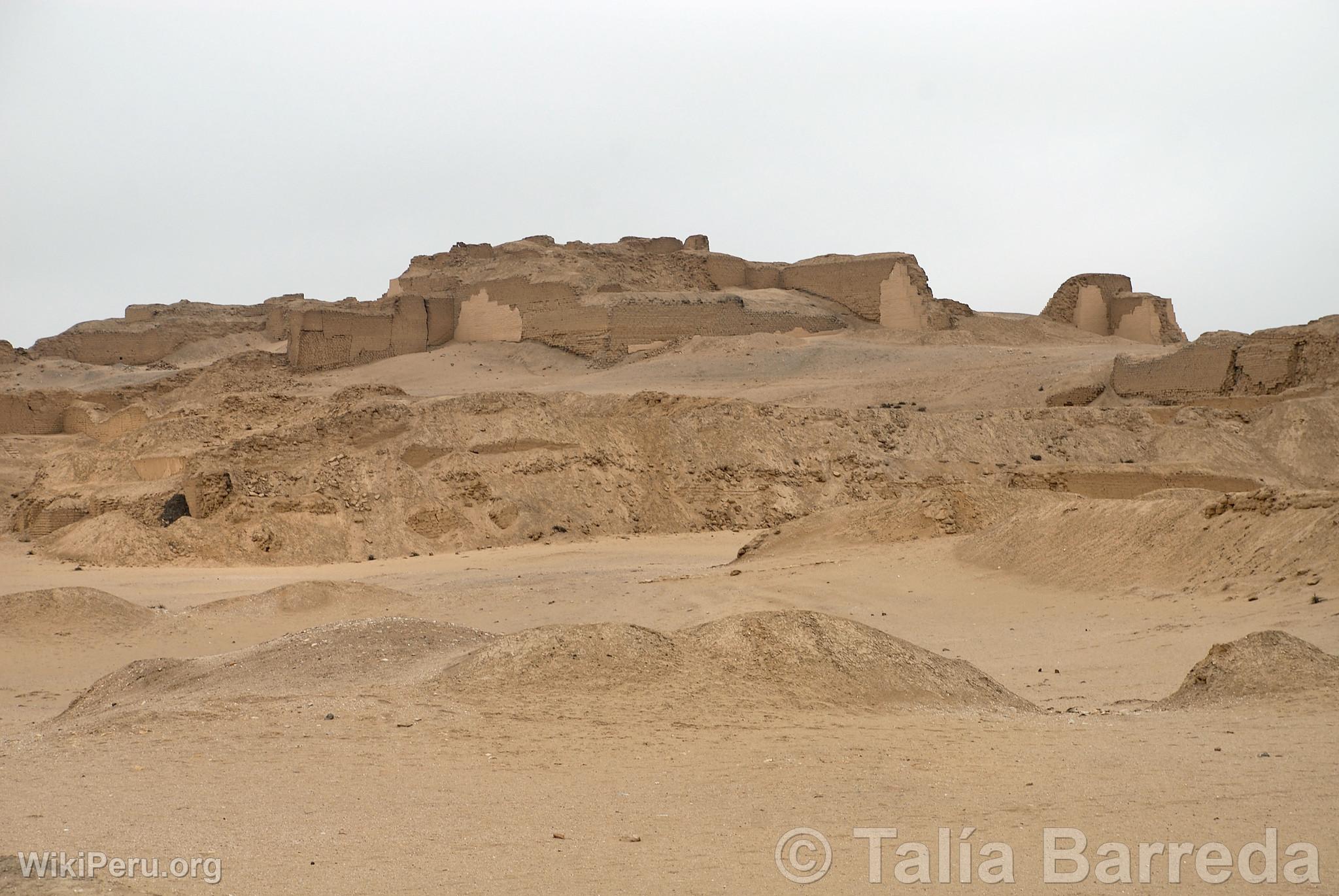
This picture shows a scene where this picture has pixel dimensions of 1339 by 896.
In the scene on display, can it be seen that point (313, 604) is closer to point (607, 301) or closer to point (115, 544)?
point (115, 544)

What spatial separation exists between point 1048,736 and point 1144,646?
4137 millimetres

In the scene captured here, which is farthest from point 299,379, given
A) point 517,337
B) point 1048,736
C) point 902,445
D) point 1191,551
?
point 1048,736

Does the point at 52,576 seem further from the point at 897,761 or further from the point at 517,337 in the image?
the point at 517,337

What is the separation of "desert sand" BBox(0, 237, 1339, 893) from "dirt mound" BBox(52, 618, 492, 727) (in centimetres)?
4

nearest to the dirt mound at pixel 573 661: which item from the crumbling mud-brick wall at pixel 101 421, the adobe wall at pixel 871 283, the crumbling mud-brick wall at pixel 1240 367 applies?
the crumbling mud-brick wall at pixel 101 421

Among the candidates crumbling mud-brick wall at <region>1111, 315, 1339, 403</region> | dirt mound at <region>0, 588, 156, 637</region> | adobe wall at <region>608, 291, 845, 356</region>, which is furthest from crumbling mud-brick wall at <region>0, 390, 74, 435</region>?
crumbling mud-brick wall at <region>1111, 315, 1339, 403</region>

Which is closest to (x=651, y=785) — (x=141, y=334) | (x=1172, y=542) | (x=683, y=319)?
(x=1172, y=542)

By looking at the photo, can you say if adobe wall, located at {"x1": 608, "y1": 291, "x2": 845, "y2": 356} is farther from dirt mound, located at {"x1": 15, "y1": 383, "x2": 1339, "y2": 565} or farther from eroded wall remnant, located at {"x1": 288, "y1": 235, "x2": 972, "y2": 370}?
dirt mound, located at {"x1": 15, "y1": 383, "x2": 1339, "y2": 565}

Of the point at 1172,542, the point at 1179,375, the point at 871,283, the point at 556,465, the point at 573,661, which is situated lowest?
the point at 573,661

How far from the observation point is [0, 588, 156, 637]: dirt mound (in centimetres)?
1248

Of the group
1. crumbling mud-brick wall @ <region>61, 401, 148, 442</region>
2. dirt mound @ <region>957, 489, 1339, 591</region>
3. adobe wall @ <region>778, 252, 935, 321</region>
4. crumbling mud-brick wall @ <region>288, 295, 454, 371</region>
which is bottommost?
dirt mound @ <region>957, 489, 1339, 591</region>

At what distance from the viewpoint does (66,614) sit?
12.7m

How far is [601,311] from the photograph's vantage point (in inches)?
1567

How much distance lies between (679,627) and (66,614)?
233 inches
